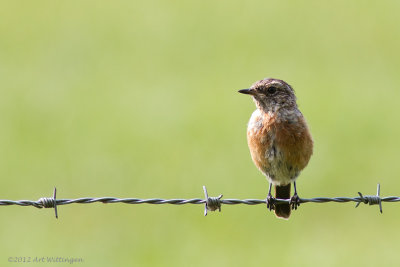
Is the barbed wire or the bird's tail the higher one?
the bird's tail

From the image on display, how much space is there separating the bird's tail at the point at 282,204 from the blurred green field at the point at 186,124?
7.64 feet

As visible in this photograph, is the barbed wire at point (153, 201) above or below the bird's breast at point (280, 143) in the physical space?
below

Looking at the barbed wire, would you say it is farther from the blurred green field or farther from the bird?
the blurred green field

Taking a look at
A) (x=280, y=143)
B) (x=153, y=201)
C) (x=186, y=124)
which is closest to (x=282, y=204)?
(x=280, y=143)

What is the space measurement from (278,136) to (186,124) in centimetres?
680

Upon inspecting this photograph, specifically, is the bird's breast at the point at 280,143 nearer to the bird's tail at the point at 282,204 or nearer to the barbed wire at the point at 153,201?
the bird's tail at the point at 282,204

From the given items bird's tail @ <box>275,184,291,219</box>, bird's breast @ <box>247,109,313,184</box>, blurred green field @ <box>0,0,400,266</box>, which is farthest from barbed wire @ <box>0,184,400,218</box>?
blurred green field @ <box>0,0,400,266</box>

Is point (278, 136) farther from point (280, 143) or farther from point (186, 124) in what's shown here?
point (186, 124)

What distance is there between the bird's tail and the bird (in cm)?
13

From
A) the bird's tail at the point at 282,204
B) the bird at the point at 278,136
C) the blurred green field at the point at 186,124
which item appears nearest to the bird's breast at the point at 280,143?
the bird at the point at 278,136

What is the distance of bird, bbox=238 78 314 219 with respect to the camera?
8.74 m

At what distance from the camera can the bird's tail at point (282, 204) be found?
9.36 metres

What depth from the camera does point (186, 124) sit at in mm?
15469

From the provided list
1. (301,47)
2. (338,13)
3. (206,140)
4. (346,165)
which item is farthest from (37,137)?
(338,13)
